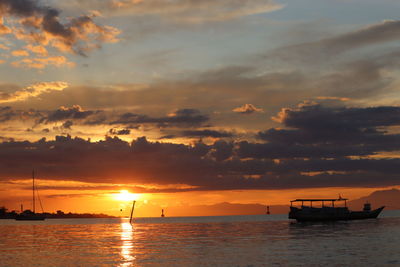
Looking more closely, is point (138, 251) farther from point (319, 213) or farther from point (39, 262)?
point (319, 213)

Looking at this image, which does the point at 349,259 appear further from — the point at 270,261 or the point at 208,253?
the point at 208,253

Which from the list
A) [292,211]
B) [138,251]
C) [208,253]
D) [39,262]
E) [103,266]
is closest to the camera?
[103,266]

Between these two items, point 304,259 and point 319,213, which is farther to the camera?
point 319,213

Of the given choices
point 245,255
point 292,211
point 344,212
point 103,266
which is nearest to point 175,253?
point 245,255

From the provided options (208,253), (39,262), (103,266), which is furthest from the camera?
(208,253)

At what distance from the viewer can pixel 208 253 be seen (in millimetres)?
77000

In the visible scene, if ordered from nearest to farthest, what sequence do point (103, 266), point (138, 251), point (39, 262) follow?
point (103, 266) < point (39, 262) < point (138, 251)

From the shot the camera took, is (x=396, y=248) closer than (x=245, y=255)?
No

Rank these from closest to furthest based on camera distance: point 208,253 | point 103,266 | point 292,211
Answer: point 103,266 → point 208,253 → point 292,211

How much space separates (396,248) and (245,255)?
25486mm

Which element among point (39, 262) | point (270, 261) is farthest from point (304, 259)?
point (39, 262)

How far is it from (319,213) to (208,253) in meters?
125

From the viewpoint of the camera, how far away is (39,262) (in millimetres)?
68875

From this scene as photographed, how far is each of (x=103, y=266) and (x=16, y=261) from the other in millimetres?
15162
